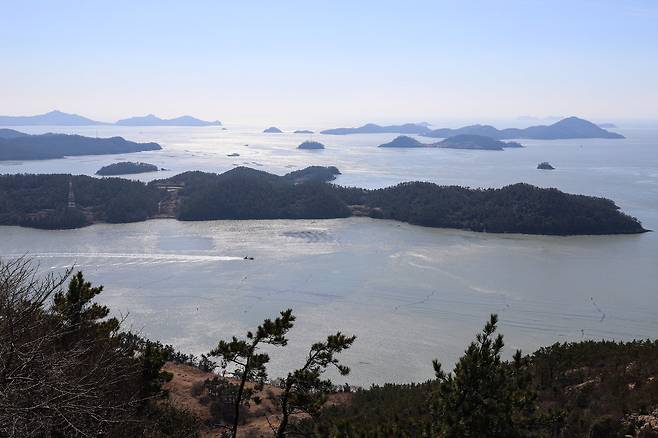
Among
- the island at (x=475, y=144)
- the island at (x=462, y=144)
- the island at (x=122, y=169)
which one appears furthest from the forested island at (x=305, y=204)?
the island at (x=475, y=144)

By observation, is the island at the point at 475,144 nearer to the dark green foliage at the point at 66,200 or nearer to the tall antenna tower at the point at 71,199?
the dark green foliage at the point at 66,200

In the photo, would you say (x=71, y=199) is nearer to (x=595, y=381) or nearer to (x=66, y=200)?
(x=66, y=200)

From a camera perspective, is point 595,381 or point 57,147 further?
point 57,147

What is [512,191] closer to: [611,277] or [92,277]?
[611,277]

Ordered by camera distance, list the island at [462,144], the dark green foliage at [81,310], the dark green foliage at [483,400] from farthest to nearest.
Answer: the island at [462,144], the dark green foliage at [81,310], the dark green foliage at [483,400]

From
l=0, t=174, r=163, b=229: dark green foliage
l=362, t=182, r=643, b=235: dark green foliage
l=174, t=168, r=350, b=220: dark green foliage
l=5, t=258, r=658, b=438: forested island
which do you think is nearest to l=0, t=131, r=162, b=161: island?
l=0, t=174, r=163, b=229: dark green foliage

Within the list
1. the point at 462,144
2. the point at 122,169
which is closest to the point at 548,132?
the point at 462,144

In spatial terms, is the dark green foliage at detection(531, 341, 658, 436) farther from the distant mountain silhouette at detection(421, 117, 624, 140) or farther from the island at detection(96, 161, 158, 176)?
the distant mountain silhouette at detection(421, 117, 624, 140)

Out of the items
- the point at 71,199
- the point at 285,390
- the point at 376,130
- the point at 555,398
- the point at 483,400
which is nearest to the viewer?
the point at 483,400
